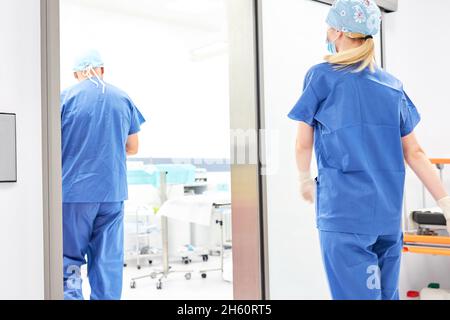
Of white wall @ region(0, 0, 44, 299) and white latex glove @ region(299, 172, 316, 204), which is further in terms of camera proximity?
white latex glove @ region(299, 172, 316, 204)

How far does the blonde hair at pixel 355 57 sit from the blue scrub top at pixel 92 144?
Result: 4.15 ft

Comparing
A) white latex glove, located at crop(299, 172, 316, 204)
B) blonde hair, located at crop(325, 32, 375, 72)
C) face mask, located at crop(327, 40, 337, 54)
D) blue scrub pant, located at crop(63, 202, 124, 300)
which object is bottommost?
blue scrub pant, located at crop(63, 202, 124, 300)

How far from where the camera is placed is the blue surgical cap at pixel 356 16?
1.94 meters

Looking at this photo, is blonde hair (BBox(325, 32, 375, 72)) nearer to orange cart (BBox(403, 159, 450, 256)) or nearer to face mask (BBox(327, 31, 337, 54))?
face mask (BBox(327, 31, 337, 54))

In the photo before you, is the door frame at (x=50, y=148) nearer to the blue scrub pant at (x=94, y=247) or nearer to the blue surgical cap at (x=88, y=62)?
the blue scrub pant at (x=94, y=247)

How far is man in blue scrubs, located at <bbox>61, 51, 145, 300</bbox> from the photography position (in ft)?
8.75

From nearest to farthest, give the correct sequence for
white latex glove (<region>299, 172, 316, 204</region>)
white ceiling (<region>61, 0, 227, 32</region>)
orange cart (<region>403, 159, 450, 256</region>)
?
white latex glove (<region>299, 172, 316, 204</region>)
orange cart (<region>403, 159, 450, 256</region>)
white ceiling (<region>61, 0, 227, 32</region>)

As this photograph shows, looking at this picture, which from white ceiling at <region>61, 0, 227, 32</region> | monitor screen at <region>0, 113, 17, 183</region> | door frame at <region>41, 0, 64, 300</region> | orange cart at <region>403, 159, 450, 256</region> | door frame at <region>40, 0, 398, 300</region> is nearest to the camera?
monitor screen at <region>0, 113, 17, 183</region>

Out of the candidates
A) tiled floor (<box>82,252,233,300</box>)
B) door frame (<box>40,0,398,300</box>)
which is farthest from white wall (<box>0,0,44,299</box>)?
tiled floor (<box>82,252,233,300</box>)

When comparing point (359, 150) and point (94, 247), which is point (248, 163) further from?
point (94, 247)

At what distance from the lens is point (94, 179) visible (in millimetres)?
2676

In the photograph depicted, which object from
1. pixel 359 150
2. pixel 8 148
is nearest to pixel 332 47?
pixel 359 150

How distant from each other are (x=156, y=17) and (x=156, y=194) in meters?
1.87
